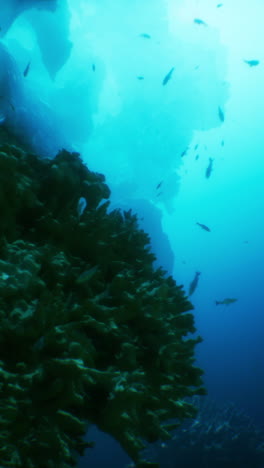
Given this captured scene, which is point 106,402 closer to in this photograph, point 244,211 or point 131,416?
point 131,416

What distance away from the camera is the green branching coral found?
166cm

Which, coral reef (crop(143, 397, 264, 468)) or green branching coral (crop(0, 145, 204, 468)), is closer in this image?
green branching coral (crop(0, 145, 204, 468))

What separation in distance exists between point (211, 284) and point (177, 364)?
160 metres

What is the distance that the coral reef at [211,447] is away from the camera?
38.4 ft

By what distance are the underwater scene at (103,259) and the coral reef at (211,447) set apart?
1.9 inches

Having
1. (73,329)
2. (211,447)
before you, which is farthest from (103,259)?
(211,447)

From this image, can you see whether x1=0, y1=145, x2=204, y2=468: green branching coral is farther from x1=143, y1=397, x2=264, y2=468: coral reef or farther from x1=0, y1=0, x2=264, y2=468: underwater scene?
x1=143, y1=397, x2=264, y2=468: coral reef

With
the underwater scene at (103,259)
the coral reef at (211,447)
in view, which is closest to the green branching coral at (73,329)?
the underwater scene at (103,259)

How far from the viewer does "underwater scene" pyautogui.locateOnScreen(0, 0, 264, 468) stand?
171 centimetres

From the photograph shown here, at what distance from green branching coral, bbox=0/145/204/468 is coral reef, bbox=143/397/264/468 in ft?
37.0

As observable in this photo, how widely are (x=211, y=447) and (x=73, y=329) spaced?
42.2 feet

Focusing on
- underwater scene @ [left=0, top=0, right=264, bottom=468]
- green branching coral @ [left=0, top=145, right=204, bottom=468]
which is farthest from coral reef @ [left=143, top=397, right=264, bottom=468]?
green branching coral @ [left=0, top=145, right=204, bottom=468]

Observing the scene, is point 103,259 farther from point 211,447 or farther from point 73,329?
point 211,447

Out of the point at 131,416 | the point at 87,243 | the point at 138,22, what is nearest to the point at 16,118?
the point at 87,243
